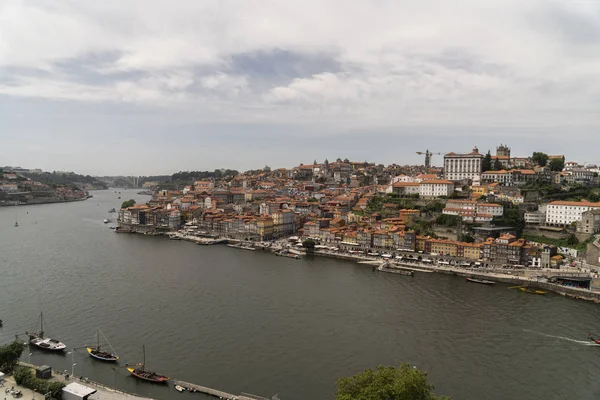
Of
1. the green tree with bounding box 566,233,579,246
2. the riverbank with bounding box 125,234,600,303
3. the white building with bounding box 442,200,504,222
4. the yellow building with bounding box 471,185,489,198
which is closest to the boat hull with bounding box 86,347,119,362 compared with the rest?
the riverbank with bounding box 125,234,600,303

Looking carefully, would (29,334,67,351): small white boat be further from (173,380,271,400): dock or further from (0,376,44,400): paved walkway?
(173,380,271,400): dock

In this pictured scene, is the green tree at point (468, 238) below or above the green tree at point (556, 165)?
below

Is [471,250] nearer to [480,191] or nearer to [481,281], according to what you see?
[481,281]

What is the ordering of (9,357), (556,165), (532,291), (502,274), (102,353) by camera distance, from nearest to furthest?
(9,357) → (102,353) → (532,291) → (502,274) → (556,165)

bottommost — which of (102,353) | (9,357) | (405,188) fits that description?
(102,353)

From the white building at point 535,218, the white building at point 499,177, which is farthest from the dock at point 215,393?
the white building at point 499,177

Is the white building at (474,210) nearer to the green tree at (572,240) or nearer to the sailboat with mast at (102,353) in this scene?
the green tree at (572,240)

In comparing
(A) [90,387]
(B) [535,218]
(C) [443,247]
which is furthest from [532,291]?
(A) [90,387]
